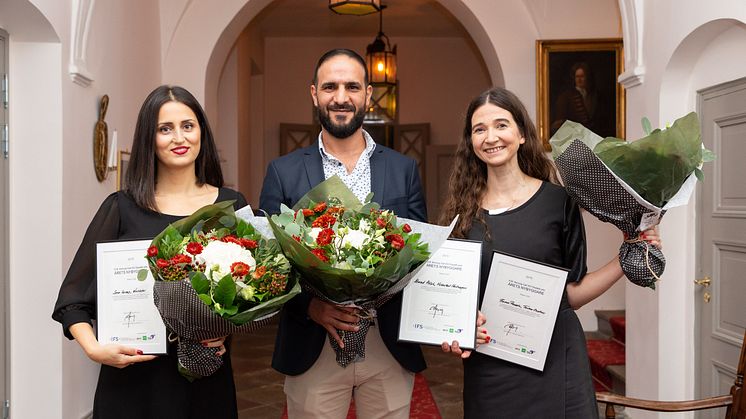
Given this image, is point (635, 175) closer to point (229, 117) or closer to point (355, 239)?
point (355, 239)

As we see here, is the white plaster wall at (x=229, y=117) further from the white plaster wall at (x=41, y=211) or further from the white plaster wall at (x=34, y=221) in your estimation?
the white plaster wall at (x=34, y=221)

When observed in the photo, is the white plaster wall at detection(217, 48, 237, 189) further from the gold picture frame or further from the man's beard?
the man's beard

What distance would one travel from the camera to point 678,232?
160 inches

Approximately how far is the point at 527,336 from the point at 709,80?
7.72 feet

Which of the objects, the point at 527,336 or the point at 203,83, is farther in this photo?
the point at 203,83

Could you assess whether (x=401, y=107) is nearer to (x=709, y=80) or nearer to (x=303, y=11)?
(x=303, y=11)

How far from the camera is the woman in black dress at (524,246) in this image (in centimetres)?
220

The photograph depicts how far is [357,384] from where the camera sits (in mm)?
2457

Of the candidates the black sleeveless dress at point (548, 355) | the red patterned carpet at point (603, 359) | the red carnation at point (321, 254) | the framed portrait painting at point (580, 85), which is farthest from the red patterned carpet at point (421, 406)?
the red carnation at point (321, 254)

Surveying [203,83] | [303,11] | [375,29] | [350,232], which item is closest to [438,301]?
[350,232]

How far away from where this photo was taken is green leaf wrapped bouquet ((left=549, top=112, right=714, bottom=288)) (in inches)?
74.4

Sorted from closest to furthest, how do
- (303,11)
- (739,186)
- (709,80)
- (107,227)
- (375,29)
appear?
(107,227)
(739,186)
(709,80)
(303,11)
(375,29)

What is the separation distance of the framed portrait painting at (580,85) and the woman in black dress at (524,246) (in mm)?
4118

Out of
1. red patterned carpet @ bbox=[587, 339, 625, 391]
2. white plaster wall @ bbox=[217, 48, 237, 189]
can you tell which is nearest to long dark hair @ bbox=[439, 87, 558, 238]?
red patterned carpet @ bbox=[587, 339, 625, 391]
